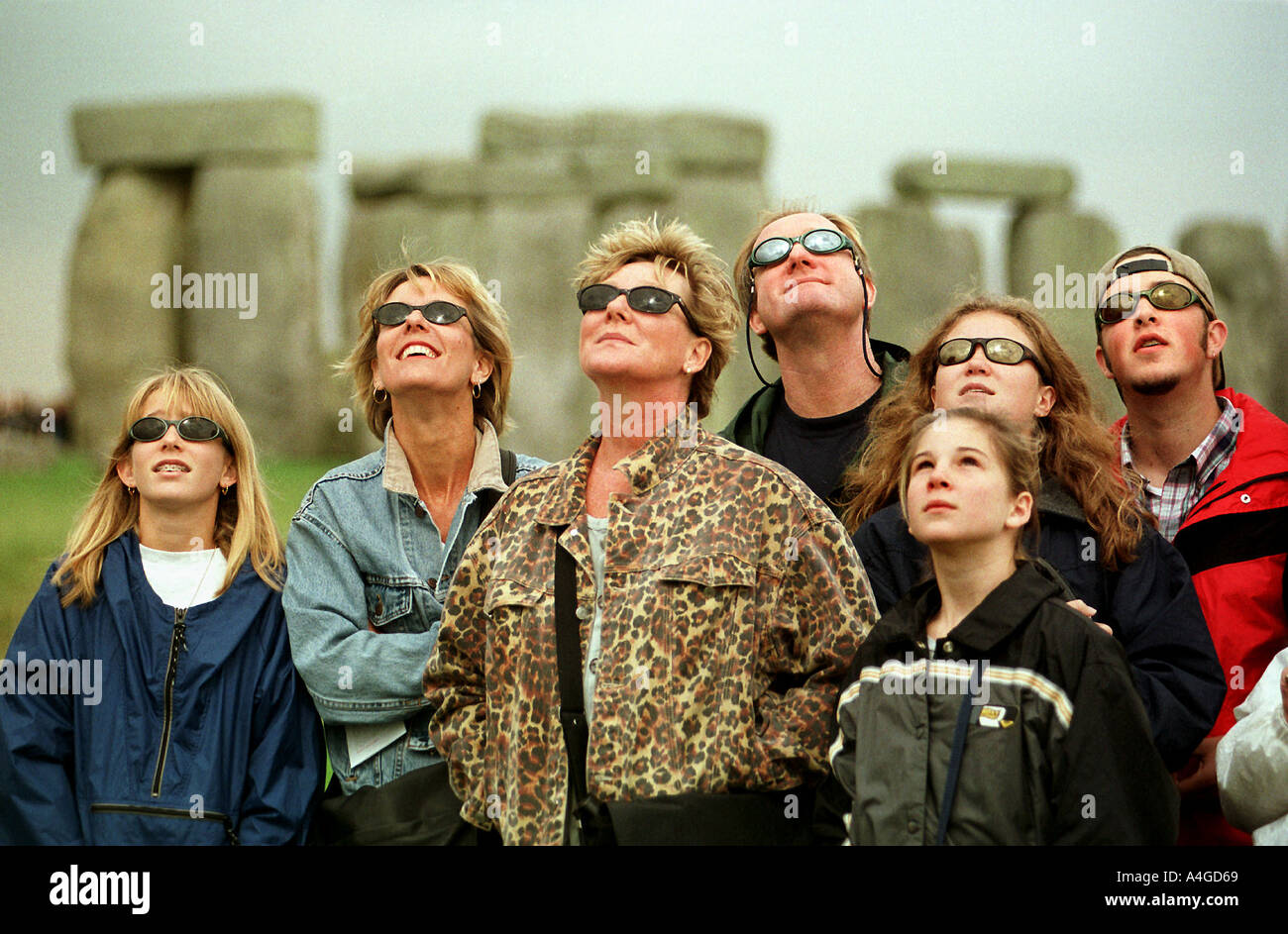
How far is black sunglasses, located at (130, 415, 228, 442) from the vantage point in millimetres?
3260

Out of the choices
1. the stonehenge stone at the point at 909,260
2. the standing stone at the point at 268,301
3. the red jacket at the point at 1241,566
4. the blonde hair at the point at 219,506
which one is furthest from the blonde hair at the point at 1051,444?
the standing stone at the point at 268,301

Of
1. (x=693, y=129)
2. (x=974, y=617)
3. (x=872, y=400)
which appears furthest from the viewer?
(x=693, y=129)

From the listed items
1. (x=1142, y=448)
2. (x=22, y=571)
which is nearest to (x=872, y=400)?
(x=1142, y=448)

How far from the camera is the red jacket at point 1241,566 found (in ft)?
10.2

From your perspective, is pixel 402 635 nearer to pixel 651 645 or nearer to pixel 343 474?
pixel 343 474

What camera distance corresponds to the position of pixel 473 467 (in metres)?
3.39

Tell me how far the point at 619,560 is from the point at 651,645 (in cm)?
20

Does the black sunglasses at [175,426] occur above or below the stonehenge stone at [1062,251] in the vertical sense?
below

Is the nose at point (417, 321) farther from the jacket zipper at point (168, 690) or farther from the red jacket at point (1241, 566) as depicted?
the red jacket at point (1241, 566)

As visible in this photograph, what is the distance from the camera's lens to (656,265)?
3061 millimetres

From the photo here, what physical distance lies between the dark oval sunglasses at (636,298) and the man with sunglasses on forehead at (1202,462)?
1.19 metres

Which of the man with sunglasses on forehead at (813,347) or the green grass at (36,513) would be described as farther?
the green grass at (36,513)

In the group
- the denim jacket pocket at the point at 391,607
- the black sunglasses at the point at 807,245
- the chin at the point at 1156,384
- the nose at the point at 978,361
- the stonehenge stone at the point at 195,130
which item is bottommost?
the denim jacket pocket at the point at 391,607

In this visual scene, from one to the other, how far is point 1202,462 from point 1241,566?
32 centimetres
